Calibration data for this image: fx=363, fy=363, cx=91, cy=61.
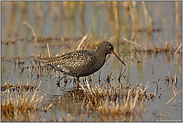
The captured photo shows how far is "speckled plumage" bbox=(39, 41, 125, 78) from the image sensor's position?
346 inches

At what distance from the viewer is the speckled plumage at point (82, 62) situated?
28.8ft

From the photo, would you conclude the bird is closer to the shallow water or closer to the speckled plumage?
the speckled plumage

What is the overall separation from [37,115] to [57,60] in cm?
292

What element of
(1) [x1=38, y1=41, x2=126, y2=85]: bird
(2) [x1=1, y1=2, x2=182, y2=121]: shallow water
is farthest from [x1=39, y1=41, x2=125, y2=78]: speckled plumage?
(2) [x1=1, y1=2, x2=182, y2=121]: shallow water

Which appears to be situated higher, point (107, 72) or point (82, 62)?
point (82, 62)

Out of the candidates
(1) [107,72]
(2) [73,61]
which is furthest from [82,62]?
(1) [107,72]

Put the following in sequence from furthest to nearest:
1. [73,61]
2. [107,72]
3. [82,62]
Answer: [107,72]
[73,61]
[82,62]

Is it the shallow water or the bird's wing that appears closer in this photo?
the shallow water

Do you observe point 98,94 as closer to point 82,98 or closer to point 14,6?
point 82,98

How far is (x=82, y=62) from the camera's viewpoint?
8.80m

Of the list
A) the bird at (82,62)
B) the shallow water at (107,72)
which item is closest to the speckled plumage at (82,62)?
the bird at (82,62)

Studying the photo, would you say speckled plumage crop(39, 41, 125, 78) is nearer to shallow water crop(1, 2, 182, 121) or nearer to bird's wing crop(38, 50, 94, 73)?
bird's wing crop(38, 50, 94, 73)

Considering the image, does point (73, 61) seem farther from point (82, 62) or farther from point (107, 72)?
point (107, 72)

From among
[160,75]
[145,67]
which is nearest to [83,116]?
[160,75]
